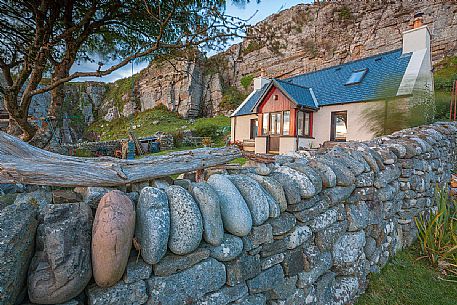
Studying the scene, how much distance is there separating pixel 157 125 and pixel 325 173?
23.9 metres

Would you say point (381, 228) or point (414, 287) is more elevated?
point (381, 228)

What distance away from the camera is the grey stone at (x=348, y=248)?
6.51 feet

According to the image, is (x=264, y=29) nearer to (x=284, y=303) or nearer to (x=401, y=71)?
(x=284, y=303)

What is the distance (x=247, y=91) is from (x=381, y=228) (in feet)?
87.2

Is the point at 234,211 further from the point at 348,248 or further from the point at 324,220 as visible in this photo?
the point at 348,248

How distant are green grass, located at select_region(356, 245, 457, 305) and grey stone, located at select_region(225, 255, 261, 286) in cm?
134

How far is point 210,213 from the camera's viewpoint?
1.27 meters

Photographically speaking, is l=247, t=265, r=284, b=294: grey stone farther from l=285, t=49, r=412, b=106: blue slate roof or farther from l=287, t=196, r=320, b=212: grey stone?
l=285, t=49, r=412, b=106: blue slate roof

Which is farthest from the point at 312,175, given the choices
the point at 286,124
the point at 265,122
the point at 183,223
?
the point at 265,122

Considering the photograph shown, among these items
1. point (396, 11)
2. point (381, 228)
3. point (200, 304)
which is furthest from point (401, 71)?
point (396, 11)

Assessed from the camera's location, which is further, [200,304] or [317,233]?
[317,233]

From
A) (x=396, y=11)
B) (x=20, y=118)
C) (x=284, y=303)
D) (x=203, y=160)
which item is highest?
(x=396, y=11)

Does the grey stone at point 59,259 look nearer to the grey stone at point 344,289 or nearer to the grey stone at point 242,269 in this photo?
the grey stone at point 242,269

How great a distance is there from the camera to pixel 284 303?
1.57 m
